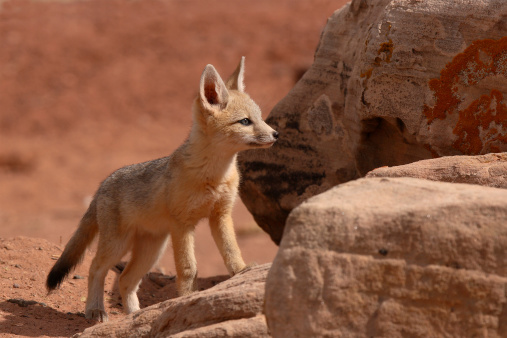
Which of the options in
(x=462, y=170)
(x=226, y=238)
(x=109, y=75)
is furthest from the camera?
(x=109, y=75)

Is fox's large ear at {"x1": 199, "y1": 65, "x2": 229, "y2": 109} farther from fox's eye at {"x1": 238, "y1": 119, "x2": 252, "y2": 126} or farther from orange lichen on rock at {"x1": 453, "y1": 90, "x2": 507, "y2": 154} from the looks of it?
orange lichen on rock at {"x1": 453, "y1": 90, "x2": 507, "y2": 154}

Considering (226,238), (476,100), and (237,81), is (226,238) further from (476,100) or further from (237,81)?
(476,100)

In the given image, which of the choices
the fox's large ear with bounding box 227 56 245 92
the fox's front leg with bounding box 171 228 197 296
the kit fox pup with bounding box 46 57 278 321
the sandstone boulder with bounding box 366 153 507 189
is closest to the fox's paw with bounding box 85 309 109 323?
the kit fox pup with bounding box 46 57 278 321

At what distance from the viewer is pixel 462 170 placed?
514cm

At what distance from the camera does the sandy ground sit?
17562mm

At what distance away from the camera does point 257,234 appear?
1369cm

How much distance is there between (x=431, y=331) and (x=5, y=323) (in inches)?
161

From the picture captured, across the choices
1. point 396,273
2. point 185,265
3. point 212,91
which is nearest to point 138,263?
point 185,265

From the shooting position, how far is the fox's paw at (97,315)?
22.0 ft

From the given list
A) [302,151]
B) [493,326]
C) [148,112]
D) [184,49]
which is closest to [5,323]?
[302,151]

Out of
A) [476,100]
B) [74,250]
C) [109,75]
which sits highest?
[109,75]

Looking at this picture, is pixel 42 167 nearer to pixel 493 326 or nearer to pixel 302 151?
pixel 302 151

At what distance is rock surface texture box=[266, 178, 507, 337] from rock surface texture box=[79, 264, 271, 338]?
1.48 ft

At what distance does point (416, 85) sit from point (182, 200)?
7.88ft
